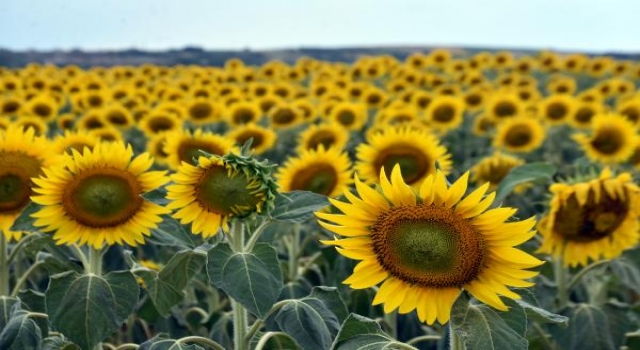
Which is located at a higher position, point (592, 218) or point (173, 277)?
point (592, 218)

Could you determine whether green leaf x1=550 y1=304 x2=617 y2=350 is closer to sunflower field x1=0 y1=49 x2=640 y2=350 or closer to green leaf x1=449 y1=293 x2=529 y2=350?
sunflower field x1=0 y1=49 x2=640 y2=350

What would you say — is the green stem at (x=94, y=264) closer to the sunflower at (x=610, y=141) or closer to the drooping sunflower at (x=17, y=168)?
the drooping sunflower at (x=17, y=168)

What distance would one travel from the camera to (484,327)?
1866mm

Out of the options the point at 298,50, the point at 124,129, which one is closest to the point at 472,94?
the point at 124,129

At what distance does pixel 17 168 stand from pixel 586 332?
2129 mm

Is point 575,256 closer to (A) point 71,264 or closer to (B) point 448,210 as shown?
(B) point 448,210

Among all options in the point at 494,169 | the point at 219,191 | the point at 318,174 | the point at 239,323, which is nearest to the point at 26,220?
the point at 219,191

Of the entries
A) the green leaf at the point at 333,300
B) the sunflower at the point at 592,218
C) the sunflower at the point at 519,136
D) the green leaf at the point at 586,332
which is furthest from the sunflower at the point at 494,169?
the green leaf at the point at 333,300

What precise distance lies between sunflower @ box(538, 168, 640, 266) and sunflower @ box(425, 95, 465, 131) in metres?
5.24

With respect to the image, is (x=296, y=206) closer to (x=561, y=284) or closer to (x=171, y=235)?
(x=171, y=235)

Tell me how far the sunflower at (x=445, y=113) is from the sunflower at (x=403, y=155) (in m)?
4.14

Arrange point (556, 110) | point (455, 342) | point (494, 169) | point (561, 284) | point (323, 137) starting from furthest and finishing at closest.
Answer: point (556, 110)
point (323, 137)
point (494, 169)
point (561, 284)
point (455, 342)

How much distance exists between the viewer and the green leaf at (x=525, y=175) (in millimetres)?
2945

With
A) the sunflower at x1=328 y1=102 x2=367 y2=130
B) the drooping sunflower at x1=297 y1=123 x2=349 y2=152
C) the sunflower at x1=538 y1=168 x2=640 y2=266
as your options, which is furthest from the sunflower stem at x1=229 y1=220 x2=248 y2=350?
the sunflower at x1=328 y1=102 x2=367 y2=130
